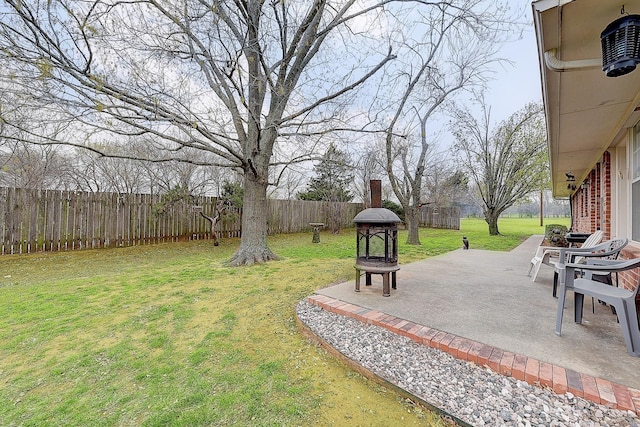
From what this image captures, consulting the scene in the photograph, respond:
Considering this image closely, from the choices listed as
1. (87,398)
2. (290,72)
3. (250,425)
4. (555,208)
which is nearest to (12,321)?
(87,398)

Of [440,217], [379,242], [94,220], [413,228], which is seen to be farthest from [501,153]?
[94,220]

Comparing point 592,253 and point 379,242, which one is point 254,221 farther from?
point 592,253

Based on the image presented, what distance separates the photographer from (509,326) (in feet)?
9.27

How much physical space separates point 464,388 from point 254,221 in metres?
5.60

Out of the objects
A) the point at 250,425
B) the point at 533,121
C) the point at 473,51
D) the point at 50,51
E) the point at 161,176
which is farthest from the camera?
the point at 533,121

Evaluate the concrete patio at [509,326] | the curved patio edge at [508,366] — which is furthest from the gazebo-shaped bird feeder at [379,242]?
the curved patio edge at [508,366]

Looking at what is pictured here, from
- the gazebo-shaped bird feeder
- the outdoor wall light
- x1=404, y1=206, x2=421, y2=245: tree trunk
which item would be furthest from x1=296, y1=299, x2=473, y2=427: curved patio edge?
x1=404, y1=206, x2=421, y2=245: tree trunk

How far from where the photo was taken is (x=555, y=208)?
41.4m

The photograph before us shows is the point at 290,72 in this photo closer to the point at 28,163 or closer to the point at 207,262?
the point at 207,262

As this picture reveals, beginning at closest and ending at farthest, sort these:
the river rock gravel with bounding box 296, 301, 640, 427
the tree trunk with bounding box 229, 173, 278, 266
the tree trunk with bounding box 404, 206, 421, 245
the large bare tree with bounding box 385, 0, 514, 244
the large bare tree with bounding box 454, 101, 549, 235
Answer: the river rock gravel with bounding box 296, 301, 640, 427, the large bare tree with bounding box 385, 0, 514, 244, the tree trunk with bounding box 229, 173, 278, 266, the tree trunk with bounding box 404, 206, 421, 245, the large bare tree with bounding box 454, 101, 549, 235

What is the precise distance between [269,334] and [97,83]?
477 centimetres

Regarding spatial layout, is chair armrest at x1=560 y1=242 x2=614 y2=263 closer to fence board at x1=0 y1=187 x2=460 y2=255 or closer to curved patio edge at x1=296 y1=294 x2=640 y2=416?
curved patio edge at x1=296 y1=294 x2=640 y2=416

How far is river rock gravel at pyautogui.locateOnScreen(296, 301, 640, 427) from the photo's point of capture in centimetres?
167

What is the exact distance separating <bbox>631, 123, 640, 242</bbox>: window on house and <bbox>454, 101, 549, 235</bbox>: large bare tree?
38.6ft
